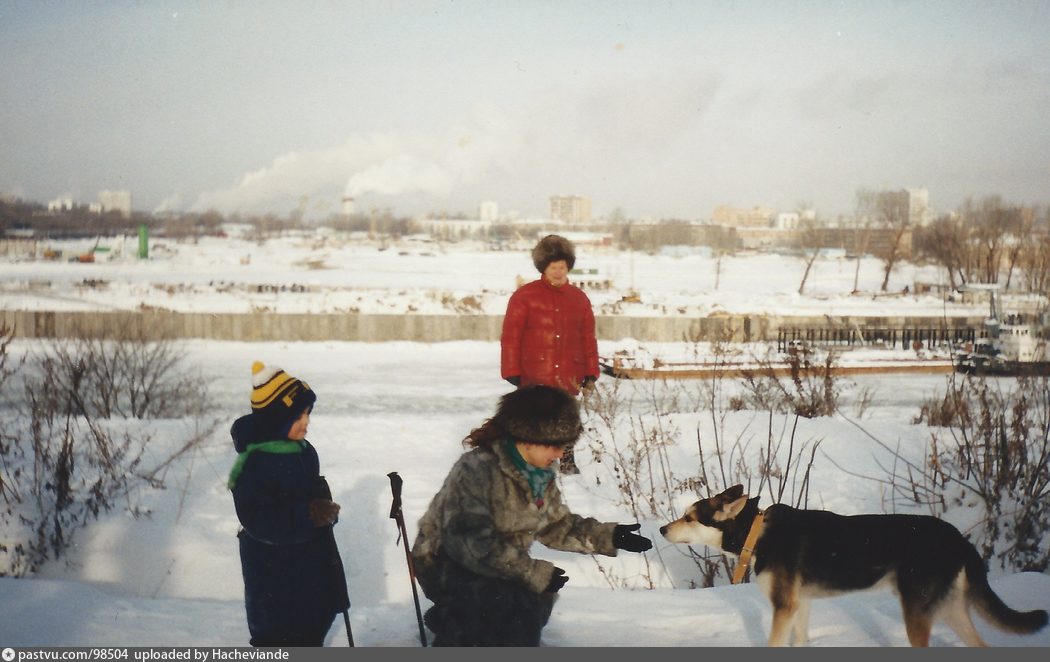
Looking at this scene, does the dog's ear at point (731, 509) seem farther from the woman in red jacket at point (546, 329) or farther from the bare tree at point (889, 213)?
the bare tree at point (889, 213)

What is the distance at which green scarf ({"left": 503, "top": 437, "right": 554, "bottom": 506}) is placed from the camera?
119 inches

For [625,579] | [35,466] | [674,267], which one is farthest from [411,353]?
[674,267]

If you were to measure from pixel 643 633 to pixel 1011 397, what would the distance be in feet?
15.7

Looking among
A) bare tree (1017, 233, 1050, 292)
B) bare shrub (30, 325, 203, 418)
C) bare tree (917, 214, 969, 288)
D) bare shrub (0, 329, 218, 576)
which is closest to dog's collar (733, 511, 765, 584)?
bare shrub (0, 329, 218, 576)

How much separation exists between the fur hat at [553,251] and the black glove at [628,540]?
9.34 ft

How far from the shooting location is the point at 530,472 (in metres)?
3.05

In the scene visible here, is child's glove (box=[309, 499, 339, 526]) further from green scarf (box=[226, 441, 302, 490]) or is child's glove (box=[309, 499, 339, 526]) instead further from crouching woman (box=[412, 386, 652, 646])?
crouching woman (box=[412, 386, 652, 646])

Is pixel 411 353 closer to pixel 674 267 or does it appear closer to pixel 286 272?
pixel 286 272

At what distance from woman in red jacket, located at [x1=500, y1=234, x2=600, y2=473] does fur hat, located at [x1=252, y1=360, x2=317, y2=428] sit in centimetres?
285

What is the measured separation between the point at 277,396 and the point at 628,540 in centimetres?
140

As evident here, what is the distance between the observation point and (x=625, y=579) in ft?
17.8

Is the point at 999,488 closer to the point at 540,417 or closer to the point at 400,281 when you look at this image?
the point at 540,417

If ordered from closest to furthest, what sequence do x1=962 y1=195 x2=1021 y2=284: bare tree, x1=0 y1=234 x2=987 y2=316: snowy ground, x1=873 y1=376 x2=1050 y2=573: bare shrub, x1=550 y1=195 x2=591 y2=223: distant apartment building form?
x1=873 y1=376 x2=1050 y2=573: bare shrub, x1=962 y1=195 x2=1021 y2=284: bare tree, x1=0 y1=234 x2=987 y2=316: snowy ground, x1=550 y1=195 x2=591 y2=223: distant apartment building

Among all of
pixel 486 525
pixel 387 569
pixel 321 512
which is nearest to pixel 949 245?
pixel 387 569
